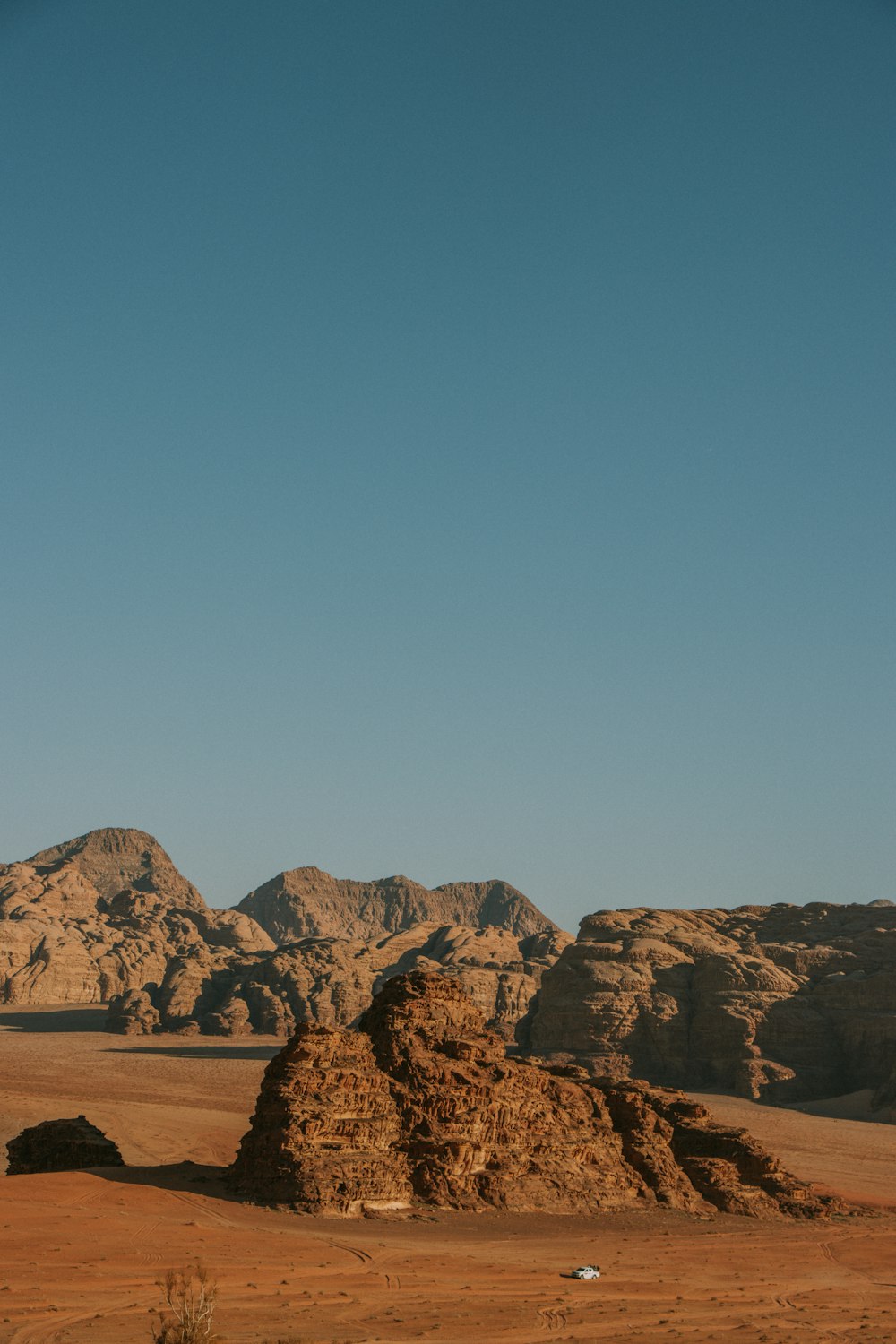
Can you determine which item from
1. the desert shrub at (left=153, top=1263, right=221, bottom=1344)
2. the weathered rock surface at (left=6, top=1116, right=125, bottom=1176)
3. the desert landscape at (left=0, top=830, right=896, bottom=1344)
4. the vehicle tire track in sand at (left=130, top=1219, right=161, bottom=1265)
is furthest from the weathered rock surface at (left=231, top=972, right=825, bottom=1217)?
the desert shrub at (left=153, top=1263, right=221, bottom=1344)

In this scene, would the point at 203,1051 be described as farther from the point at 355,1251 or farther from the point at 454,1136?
the point at 355,1251

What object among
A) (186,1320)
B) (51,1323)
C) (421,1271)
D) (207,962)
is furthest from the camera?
(207,962)

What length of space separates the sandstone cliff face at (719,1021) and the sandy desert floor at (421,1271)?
108 feet

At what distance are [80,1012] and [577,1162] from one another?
78.5m

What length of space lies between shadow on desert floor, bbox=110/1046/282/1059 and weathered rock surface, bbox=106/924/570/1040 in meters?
4.65

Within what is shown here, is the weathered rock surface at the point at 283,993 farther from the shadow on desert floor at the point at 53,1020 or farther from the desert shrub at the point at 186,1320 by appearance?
the desert shrub at the point at 186,1320

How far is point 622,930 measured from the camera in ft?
310

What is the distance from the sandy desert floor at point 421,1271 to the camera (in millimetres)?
24484

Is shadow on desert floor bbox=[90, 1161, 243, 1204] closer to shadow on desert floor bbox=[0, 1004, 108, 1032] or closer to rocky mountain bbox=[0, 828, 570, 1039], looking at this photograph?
rocky mountain bbox=[0, 828, 570, 1039]

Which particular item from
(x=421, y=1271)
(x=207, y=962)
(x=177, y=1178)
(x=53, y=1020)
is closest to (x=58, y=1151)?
(x=177, y=1178)

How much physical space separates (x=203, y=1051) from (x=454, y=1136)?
187ft

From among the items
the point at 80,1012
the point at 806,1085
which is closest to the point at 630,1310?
the point at 806,1085

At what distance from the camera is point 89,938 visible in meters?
126

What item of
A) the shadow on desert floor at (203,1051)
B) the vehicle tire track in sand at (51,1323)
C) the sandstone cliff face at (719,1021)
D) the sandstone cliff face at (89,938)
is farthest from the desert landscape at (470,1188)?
the sandstone cliff face at (89,938)
